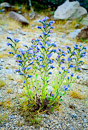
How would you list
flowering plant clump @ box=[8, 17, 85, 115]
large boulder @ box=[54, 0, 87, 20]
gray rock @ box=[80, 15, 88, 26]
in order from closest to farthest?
flowering plant clump @ box=[8, 17, 85, 115] < gray rock @ box=[80, 15, 88, 26] < large boulder @ box=[54, 0, 87, 20]

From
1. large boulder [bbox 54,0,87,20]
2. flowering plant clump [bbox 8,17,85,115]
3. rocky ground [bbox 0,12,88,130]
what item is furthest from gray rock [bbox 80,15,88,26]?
flowering plant clump [bbox 8,17,85,115]

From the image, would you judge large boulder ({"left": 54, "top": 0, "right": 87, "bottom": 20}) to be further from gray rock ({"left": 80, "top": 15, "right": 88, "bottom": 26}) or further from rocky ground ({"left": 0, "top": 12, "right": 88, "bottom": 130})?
rocky ground ({"left": 0, "top": 12, "right": 88, "bottom": 130})

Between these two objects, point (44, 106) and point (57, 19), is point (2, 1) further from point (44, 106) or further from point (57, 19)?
point (44, 106)

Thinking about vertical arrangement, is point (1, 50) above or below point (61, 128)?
above

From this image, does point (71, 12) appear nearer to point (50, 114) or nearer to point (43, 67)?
point (43, 67)

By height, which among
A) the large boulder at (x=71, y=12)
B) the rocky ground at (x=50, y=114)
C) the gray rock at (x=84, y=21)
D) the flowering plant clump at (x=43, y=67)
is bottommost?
the rocky ground at (x=50, y=114)

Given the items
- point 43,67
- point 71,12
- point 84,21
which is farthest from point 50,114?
point 71,12

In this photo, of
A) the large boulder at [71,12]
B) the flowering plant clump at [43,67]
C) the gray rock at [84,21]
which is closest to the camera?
the flowering plant clump at [43,67]

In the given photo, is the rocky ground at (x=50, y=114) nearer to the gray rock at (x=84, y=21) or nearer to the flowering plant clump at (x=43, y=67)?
the flowering plant clump at (x=43, y=67)

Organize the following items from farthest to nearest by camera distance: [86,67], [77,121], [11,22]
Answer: [11,22], [86,67], [77,121]

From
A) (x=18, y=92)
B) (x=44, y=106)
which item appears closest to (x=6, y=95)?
(x=18, y=92)

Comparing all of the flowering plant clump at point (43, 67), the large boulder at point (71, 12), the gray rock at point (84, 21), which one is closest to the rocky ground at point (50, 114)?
the flowering plant clump at point (43, 67)
